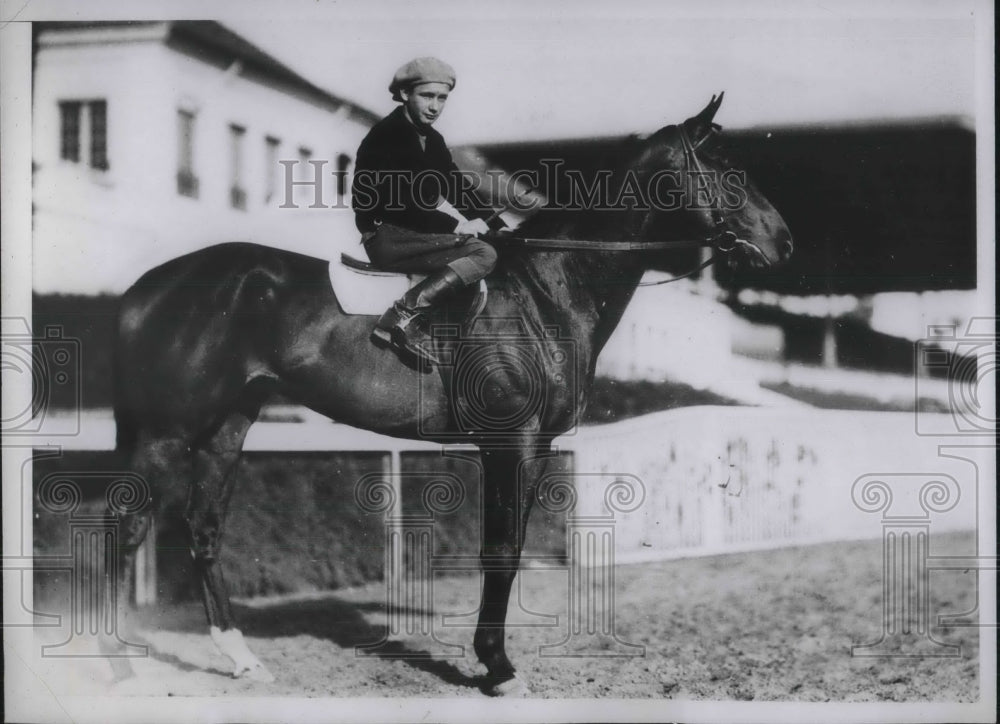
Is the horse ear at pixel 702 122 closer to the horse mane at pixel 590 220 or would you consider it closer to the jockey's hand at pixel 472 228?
the horse mane at pixel 590 220

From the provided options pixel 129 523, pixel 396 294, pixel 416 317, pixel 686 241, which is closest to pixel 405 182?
pixel 396 294

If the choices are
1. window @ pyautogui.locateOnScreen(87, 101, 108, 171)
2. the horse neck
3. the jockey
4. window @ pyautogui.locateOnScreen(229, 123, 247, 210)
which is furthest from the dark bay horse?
window @ pyautogui.locateOnScreen(87, 101, 108, 171)

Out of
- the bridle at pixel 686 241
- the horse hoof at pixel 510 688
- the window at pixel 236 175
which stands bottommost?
the horse hoof at pixel 510 688

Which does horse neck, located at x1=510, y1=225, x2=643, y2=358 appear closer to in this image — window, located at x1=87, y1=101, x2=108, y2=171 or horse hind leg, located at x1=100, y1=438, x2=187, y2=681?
horse hind leg, located at x1=100, y1=438, x2=187, y2=681

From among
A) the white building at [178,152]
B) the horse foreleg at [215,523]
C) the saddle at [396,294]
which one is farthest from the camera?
the white building at [178,152]

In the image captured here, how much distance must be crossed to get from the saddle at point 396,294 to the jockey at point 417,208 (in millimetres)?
44

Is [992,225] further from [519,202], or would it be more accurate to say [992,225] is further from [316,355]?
[316,355]

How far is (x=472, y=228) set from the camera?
4508 mm

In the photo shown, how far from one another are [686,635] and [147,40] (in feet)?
13.4

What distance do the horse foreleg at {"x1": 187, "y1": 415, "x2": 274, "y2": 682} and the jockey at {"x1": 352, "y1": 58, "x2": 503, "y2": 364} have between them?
0.95 m

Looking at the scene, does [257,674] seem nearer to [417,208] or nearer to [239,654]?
[239,654]

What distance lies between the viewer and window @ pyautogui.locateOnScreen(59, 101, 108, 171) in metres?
4.78

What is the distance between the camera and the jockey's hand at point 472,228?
4.49 meters

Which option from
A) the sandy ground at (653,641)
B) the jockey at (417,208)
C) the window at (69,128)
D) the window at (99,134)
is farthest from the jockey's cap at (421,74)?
the sandy ground at (653,641)
